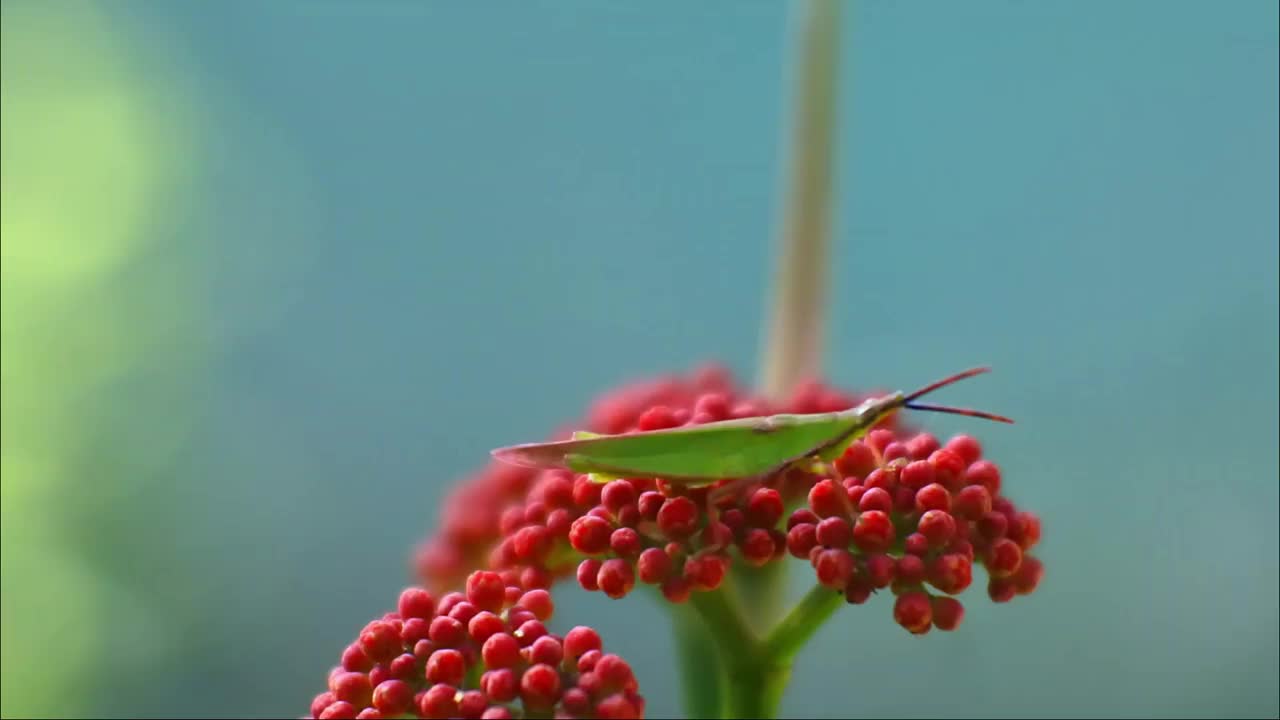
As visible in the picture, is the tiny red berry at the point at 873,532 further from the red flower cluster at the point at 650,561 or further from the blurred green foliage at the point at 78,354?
the blurred green foliage at the point at 78,354

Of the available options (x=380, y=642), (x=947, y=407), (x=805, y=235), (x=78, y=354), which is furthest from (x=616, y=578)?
(x=78, y=354)

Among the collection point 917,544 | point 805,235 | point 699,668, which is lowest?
point 699,668

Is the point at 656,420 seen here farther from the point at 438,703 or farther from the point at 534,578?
→ the point at 438,703

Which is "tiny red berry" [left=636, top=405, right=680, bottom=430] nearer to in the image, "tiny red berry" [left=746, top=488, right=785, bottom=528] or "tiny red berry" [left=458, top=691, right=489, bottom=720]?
"tiny red berry" [left=746, top=488, right=785, bottom=528]

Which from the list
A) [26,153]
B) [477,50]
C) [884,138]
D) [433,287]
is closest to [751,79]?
[884,138]

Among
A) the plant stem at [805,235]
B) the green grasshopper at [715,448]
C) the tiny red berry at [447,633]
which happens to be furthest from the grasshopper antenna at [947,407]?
the tiny red berry at [447,633]

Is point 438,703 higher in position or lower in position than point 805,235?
lower

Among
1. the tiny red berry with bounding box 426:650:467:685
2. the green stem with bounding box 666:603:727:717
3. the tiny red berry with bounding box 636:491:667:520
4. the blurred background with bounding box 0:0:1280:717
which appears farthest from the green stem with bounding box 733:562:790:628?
the blurred background with bounding box 0:0:1280:717
